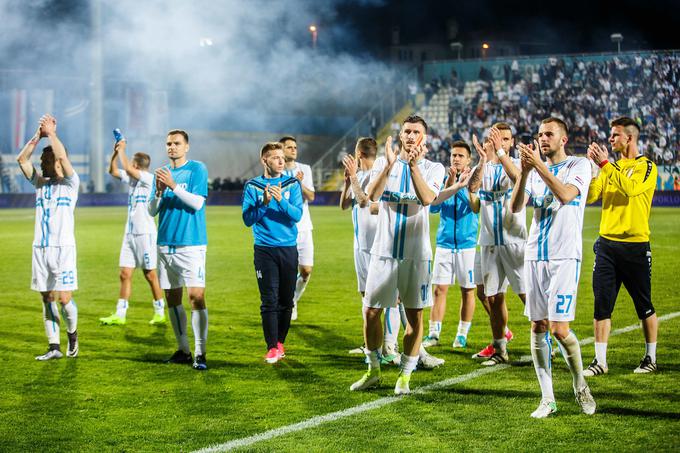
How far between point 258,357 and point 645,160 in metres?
3.94

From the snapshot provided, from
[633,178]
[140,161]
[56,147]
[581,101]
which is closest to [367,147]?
[633,178]

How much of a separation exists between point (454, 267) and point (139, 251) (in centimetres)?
404

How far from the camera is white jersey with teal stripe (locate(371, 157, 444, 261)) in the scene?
634cm

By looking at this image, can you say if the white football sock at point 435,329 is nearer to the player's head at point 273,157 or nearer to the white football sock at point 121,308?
the player's head at point 273,157

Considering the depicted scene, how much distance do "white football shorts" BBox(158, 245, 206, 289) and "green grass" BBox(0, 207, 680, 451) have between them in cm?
79

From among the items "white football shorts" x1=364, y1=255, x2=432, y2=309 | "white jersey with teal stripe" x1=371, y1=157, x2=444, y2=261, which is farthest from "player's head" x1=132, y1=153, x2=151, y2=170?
"white football shorts" x1=364, y1=255, x2=432, y2=309

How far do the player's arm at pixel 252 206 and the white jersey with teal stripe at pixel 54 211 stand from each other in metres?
1.63

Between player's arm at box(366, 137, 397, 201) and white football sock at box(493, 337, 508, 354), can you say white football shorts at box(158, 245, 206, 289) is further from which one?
white football sock at box(493, 337, 508, 354)

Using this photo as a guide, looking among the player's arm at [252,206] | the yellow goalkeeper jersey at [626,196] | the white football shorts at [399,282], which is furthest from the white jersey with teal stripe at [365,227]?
the yellow goalkeeper jersey at [626,196]

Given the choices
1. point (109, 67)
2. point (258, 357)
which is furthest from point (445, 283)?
point (109, 67)

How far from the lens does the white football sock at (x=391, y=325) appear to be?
7684 mm

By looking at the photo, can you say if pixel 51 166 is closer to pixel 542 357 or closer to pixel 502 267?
pixel 502 267

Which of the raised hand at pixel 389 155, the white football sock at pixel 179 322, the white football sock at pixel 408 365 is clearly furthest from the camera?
the white football sock at pixel 179 322

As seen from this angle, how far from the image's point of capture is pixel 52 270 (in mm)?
7852
